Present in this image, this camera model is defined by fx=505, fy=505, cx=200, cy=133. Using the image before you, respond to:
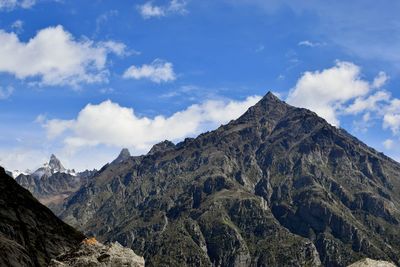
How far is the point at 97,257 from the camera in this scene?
25.6 metres

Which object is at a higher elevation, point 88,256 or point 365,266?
point 365,266

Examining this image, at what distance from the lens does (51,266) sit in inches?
968

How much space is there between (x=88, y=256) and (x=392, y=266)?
52.9 feet

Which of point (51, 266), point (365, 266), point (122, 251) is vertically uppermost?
point (365, 266)

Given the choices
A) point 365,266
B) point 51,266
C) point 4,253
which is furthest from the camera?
point 4,253

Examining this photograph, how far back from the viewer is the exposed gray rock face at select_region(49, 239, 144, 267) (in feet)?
82.8

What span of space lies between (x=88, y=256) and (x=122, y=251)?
1730mm

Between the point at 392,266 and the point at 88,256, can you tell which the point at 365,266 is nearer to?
the point at 392,266

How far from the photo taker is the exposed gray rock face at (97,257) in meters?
25.2

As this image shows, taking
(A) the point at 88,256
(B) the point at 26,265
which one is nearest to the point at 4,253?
(B) the point at 26,265

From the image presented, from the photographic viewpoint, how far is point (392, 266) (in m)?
27.2

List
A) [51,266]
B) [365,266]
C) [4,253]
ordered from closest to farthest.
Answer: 1. [51,266]
2. [365,266]
3. [4,253]

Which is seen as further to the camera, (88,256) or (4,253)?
(4,253)

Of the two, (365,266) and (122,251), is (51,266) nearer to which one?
(122,251)
